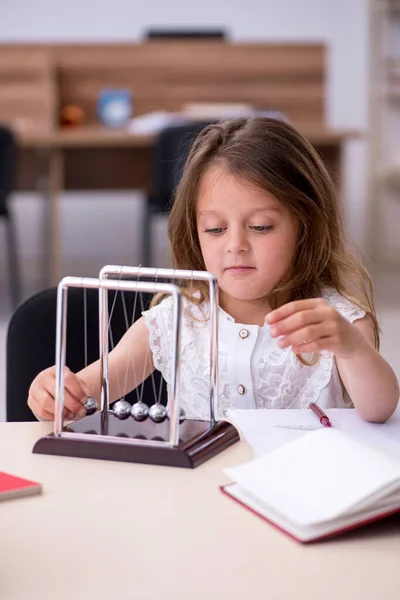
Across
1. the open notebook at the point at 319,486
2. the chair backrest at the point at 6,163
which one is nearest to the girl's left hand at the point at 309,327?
the open notebook at the point at 319,486

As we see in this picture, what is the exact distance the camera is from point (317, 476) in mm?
755

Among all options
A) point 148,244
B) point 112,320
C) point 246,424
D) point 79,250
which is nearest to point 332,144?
point 148,244

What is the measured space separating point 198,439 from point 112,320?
0.47 metres

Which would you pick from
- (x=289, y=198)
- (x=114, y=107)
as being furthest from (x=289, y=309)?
(x=114, y=107)

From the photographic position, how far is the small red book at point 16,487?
0.78m

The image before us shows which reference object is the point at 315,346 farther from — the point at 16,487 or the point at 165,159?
the point at 165,159

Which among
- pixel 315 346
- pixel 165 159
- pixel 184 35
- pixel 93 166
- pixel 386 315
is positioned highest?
pixel 184 35

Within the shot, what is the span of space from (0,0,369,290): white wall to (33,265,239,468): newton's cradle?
15.7ft

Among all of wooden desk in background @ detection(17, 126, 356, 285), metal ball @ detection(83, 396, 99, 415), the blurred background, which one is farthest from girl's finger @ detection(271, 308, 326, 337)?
wooden desk in background @ detection(17, 126, 356, 285)

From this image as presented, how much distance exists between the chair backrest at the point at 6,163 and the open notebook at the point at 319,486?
3.18m

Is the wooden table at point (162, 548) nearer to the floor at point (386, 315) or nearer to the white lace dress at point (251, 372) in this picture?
the white lace dress at point (251, 372)

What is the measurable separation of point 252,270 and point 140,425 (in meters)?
0.34

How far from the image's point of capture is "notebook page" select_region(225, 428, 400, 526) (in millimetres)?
712

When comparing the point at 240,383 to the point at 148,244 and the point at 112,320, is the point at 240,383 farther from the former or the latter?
the point at 148,244
